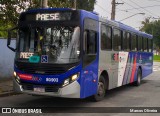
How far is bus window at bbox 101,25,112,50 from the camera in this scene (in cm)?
1130

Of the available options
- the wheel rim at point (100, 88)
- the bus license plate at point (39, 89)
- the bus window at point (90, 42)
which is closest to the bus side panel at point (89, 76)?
the bus window at point (90, 42)

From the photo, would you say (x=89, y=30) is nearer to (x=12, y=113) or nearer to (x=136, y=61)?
(x=12, y=113)

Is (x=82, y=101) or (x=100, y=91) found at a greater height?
(x=100, y=91)

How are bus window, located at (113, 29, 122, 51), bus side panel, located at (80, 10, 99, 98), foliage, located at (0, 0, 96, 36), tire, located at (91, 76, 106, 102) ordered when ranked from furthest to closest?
foliage, located at (0, 0, 96, 36), bus window, located at (113, 29, 122, 51), tire, located at (91, 76, 106, 102), bus side panel, located at (80, 10, 99, 98)

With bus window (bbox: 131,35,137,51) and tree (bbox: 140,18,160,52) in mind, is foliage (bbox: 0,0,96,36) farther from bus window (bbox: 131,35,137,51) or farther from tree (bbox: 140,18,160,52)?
tree (bbox: 140,18,160,52)

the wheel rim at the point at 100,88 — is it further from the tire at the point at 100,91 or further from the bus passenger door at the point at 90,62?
the bus passenger door at the point at 90,62

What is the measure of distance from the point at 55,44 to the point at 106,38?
107 inches

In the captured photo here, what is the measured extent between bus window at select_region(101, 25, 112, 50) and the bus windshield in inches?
75.9

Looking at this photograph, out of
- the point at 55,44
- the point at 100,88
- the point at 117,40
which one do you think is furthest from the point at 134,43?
the point at 55,44

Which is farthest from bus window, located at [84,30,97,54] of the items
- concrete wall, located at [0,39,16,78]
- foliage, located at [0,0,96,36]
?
concrete wall, located at [0,39,16,78]

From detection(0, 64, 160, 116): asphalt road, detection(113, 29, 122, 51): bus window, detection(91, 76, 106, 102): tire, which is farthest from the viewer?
detection(113, 29, 122, 51): bus window

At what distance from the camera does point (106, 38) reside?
459 inches

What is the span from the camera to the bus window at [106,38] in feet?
37.1

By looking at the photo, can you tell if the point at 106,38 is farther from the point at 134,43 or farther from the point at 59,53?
the point at 134,43
